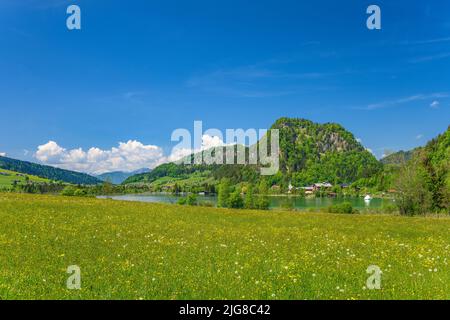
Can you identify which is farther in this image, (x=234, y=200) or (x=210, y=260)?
(x=234, y=200)

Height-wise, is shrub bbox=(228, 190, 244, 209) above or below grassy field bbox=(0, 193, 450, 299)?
below

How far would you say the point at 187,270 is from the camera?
48.4 feet

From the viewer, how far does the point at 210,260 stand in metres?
16.6

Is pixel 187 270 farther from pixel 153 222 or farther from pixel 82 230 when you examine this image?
pixel 153 222

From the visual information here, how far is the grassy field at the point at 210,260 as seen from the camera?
12.4 metres

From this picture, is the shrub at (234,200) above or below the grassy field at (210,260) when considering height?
below

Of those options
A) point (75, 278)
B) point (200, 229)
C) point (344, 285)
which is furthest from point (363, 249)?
point (75, 278)

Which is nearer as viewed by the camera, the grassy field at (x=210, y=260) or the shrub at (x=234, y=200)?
the grassy field at (x=210, y=260)

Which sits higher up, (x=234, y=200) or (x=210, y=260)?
(x=210, y=260)

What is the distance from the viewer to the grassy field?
12.4 m

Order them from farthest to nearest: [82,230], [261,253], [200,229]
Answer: [200,229] < [82,230] < [261,253]

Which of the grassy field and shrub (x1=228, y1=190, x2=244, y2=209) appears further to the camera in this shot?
shrub (x1=228, y1=190, x2=244, y2=209)
